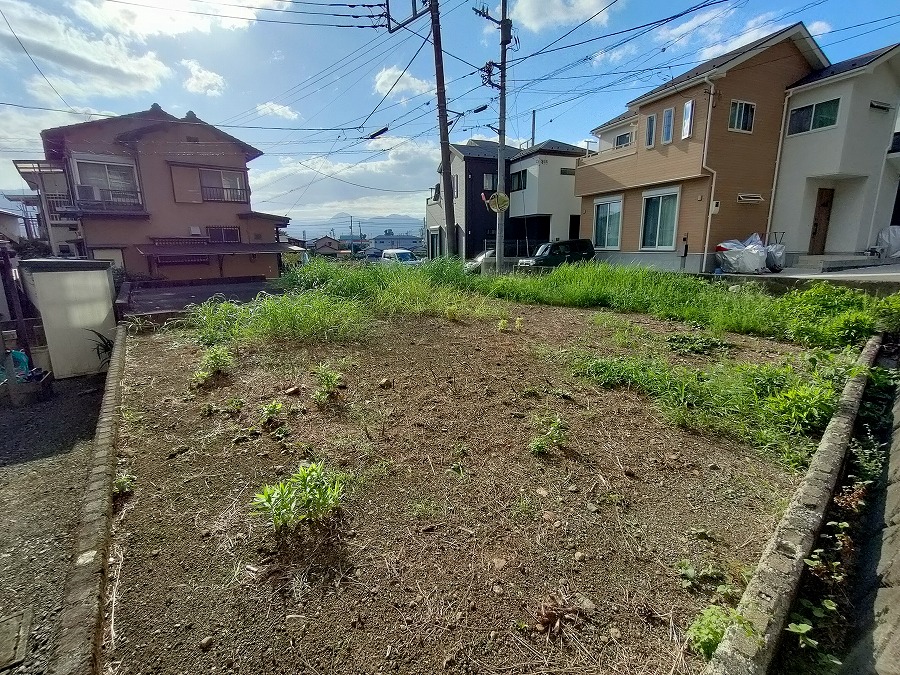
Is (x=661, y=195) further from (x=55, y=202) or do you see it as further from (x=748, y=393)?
(x=55, y=202)

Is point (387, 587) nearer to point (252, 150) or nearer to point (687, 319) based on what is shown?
point (687, 319)

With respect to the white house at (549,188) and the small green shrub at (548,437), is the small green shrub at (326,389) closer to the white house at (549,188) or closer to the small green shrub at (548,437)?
the small green shrub at (548,437)

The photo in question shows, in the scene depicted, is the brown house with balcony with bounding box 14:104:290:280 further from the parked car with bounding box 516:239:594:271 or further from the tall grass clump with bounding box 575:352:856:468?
the tall grass clump with bounding box 575:352:856:468

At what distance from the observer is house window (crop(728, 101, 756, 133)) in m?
10.7

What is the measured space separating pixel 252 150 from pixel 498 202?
1438cm

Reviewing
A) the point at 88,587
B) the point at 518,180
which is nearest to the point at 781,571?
the point at 88,587

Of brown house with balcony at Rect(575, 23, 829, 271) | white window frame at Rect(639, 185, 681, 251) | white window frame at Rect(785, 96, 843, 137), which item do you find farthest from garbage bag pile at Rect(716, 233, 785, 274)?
white window frame at Rect(785, 96, 843, 137)

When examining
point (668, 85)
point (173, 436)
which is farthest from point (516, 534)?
point (668, 85)

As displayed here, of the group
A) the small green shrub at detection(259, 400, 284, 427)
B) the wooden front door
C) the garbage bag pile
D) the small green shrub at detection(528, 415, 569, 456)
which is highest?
the wooden front door

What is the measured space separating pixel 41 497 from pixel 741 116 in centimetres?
1553

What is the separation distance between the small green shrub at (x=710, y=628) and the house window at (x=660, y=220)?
12.7 m

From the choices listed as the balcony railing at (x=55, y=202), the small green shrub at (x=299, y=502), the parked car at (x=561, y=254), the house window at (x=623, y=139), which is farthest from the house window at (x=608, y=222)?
the balcony railing at (x=55, y=202)

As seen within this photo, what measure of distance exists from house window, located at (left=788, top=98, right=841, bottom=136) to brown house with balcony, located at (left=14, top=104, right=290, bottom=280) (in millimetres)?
19359

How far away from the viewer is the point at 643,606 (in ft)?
4.77
